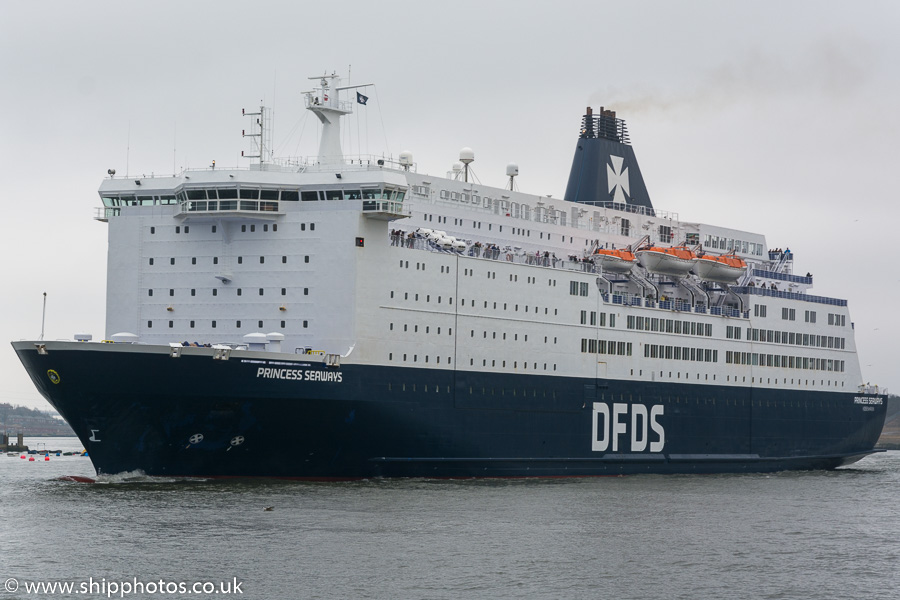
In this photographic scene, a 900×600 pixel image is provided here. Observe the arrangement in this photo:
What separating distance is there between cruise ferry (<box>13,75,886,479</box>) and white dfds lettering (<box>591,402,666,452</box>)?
79mm

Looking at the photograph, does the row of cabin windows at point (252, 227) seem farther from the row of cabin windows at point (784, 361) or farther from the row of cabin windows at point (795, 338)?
the row of cabin windows at point (795, 338)

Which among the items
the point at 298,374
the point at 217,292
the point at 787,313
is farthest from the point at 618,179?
the point at 298,374

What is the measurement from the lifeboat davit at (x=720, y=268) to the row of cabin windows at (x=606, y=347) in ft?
19.8

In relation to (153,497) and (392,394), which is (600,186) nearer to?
(392,394)

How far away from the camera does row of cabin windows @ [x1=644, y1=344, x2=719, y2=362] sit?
48.9 m

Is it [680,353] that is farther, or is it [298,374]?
[680,353]

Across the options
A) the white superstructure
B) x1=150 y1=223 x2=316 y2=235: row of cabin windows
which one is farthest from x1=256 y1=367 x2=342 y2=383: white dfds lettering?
x1=150 y1=223 x2=316 y2=235: row of cabin windows

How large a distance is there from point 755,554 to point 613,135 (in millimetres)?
30680

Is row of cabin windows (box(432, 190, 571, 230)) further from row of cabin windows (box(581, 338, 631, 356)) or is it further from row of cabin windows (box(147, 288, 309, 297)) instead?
row of cabin windows (box(147, 288, 309, 297))

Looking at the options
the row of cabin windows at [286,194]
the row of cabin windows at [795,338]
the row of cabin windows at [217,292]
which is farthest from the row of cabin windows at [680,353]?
the row of cabin windows at [217,292]

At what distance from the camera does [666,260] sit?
50.5 meters

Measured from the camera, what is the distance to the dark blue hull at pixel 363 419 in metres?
35.2

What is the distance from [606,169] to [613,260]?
7.36 m

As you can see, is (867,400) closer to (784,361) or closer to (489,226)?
(784,361)
